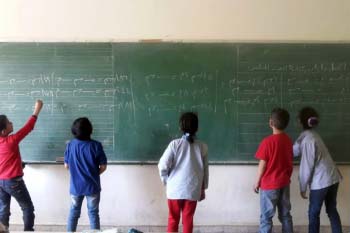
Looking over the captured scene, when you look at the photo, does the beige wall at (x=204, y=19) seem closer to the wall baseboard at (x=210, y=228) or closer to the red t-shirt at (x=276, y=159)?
the red t-shirt at (x=276, y=159)

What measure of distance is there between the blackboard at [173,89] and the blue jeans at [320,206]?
0.52m

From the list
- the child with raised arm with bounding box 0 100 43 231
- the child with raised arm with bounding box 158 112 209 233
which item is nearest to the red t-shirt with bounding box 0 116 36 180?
the child with raised arm with bounding box 0 100 43 231

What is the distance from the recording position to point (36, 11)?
416 centimetres

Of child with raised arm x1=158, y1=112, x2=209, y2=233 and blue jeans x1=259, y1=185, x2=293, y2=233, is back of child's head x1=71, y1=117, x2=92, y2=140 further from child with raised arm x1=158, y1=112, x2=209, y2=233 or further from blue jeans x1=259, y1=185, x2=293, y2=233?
blue jeans x1=259, y1=185, x2=293, y2=233

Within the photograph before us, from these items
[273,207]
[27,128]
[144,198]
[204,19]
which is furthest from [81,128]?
[273,207]

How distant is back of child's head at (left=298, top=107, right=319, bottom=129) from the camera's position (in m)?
3.70

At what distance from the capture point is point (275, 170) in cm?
359

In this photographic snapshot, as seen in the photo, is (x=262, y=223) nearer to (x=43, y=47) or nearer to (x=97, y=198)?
(x=97, y=198)

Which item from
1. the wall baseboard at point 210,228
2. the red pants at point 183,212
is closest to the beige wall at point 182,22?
the wall baseboard at point 210,228

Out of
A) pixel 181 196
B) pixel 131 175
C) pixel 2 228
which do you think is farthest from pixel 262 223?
pixel 2 228

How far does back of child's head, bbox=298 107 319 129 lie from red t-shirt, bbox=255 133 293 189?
0.28m

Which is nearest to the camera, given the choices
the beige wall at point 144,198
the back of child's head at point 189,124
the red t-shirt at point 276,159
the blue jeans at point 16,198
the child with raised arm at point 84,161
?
the back of child's head at point 189,124

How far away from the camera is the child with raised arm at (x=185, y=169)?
11.4 ft

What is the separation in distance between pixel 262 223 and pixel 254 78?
1.39m
